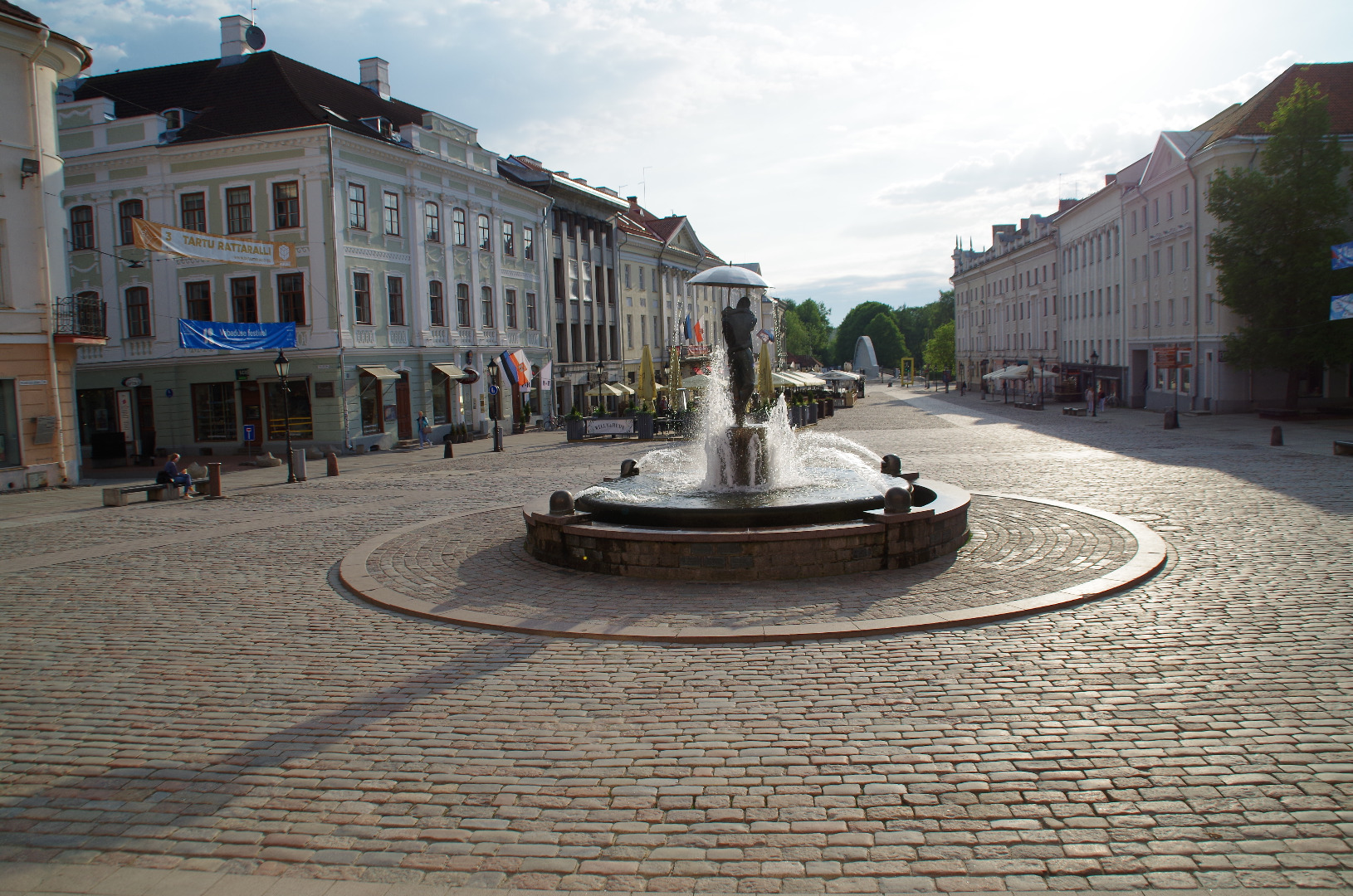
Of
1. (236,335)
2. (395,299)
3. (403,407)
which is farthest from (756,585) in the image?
(395,299)

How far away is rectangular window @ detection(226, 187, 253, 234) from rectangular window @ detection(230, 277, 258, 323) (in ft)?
6.09

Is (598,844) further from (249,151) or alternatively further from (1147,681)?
(249,151)

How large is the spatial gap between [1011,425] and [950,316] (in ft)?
421

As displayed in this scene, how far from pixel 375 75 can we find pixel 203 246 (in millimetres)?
24705

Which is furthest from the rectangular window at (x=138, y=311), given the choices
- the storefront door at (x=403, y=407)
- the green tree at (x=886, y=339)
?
the green tree at (x=886, y=339)

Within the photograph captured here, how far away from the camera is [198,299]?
35188 millimetres

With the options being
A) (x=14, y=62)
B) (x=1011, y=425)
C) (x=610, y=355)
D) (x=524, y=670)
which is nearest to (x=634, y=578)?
(x=524, y=670)

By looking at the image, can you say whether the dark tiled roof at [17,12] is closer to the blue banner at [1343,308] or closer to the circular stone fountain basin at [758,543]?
the circular stone fountain basin at [758,543]

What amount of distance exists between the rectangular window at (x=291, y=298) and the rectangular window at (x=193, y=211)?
3.85 m

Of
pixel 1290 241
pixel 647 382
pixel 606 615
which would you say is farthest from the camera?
pixel 647 382

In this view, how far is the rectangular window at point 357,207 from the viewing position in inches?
1367

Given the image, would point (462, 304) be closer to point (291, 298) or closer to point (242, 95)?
point (291, 298)

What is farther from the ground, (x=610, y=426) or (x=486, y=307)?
(x=486, y=307)

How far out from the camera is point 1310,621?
819 cm
